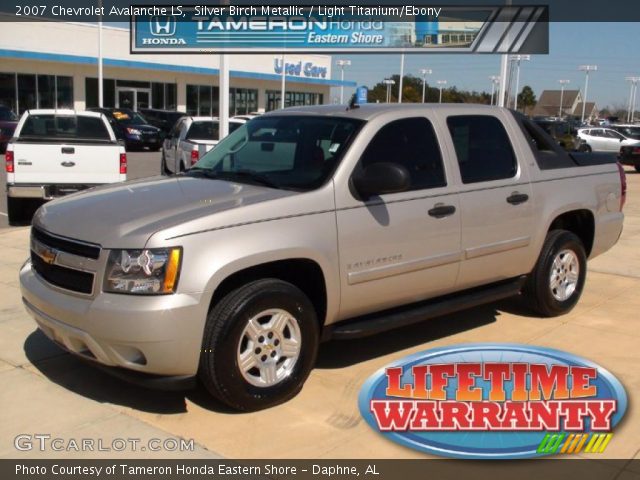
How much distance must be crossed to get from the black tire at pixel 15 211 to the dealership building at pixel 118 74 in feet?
81.8

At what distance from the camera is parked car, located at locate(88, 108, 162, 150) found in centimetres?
2780

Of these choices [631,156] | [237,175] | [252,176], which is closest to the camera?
[252,176]

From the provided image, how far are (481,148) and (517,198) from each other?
0.49 metres

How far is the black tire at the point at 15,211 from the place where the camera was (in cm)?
1103

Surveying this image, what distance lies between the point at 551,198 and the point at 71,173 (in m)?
7.41

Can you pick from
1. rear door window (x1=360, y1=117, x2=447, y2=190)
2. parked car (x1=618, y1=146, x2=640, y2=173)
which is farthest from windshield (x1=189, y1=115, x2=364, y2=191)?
parked car (x1=618, y1=146, x2=640, y2=173)

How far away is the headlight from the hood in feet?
0.23

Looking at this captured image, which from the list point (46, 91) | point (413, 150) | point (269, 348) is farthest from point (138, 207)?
point (46, 91)

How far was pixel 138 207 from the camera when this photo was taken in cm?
435

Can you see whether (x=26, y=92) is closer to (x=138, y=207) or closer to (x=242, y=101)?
(x=242, y=101)

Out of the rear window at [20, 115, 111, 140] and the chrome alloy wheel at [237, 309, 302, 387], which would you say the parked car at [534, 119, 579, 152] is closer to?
the rear window at [20, 115, 111, 140]

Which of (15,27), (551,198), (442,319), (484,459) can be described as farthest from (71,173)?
(15,27)

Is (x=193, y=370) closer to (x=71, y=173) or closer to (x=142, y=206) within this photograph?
(x=142, y=206)
